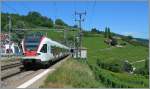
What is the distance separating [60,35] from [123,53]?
24033mm

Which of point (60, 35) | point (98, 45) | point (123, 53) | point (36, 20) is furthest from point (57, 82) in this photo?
point (123, 53)

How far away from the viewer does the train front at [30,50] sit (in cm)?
2727

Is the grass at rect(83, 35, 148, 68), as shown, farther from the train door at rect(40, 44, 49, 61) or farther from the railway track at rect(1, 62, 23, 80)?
the railway track at rect(1, 62, 23, 80)

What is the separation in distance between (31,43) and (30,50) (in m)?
0.48

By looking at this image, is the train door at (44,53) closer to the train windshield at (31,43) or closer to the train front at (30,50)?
the train front at (30,50)

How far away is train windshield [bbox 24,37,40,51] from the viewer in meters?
27.3

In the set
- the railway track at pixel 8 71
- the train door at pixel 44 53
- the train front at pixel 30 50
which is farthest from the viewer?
the train door at pixel 44 53

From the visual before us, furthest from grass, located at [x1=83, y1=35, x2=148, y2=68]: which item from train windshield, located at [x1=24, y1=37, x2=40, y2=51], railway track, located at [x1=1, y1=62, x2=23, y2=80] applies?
train windshield, located at [x1=24, y1=37, x2=40, y2=51]

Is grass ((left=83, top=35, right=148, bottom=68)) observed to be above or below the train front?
below

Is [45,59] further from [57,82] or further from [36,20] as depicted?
[36,20]

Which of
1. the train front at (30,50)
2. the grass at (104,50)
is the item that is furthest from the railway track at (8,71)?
the grass at (104,50)

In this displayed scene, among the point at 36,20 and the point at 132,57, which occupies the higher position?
the point at 36,20

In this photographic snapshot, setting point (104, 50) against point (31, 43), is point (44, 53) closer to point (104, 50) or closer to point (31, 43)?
point (31, 43)

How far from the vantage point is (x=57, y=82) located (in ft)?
49.7
